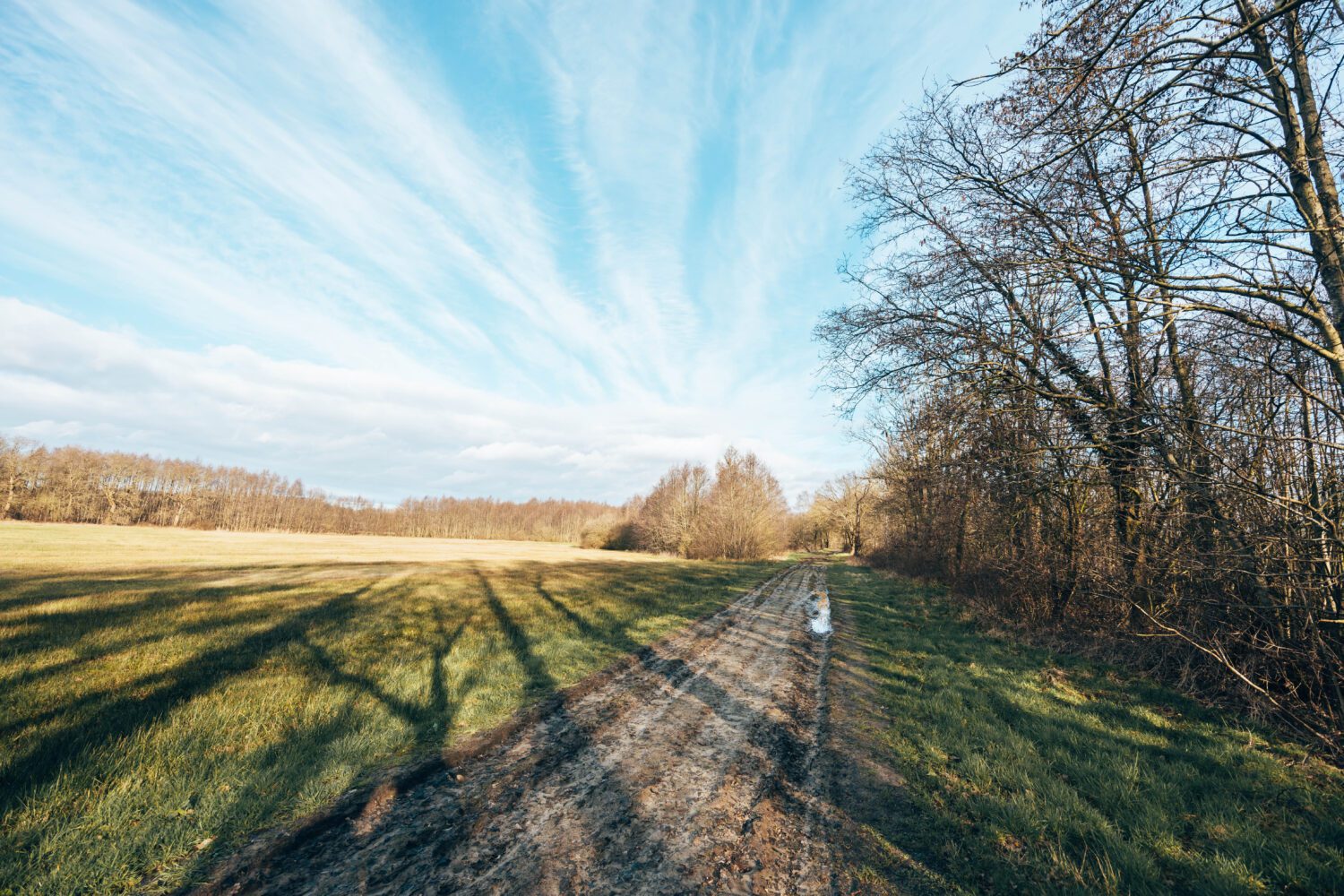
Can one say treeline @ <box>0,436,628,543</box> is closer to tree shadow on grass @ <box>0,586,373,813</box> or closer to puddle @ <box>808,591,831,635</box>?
puddle @ <box>808,591,831,635</box>

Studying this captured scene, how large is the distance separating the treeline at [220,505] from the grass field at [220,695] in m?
57.8

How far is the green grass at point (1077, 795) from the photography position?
10.5ft

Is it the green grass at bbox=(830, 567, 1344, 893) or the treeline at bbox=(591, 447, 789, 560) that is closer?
the green grass at bbox=(830, 567, 1344, 893)

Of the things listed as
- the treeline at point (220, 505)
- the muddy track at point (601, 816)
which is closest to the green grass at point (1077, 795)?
the muddy track at point (601, 816)

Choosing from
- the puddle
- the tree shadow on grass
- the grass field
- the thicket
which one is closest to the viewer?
the grass field

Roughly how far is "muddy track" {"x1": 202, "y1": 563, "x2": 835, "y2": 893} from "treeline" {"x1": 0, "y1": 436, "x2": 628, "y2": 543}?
209 ft

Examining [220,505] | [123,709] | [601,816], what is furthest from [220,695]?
[220,505]

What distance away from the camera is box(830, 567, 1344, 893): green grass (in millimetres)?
3207

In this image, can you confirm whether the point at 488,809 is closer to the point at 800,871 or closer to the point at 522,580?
the point at 800,871

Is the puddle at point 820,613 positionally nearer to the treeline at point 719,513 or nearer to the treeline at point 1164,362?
the treeline at point 1164,362

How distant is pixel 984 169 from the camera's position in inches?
311

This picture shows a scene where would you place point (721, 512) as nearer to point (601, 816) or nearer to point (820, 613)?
point (820, 613)

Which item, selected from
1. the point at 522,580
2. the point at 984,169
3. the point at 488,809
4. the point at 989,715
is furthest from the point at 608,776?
the point at 522,580

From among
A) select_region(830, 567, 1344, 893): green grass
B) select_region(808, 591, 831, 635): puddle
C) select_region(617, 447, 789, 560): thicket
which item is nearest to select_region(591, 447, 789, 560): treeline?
select_region(617, 447, 789, 560): thicket
